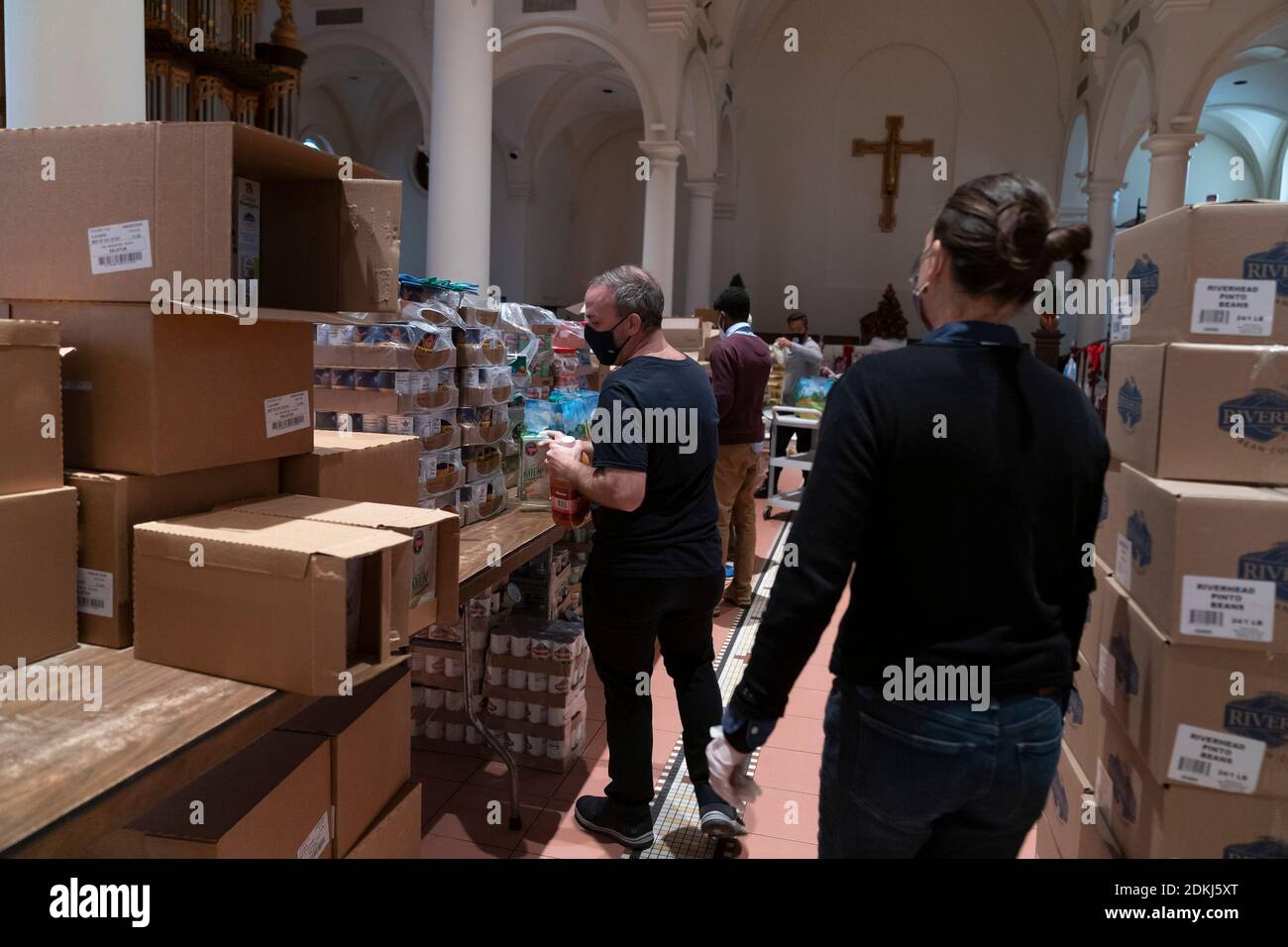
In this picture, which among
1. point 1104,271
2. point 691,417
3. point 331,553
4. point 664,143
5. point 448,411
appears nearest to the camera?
point 331,553

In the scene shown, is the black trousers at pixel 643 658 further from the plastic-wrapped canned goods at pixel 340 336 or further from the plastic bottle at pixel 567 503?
the plastic-wrapped canned goods at pixel 340 336

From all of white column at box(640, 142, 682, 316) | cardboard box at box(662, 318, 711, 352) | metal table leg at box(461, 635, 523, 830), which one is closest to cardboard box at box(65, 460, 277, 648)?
metal table leg at box(461, 635, 523, 830)

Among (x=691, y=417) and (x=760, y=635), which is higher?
Answer: (x=691, y=417)

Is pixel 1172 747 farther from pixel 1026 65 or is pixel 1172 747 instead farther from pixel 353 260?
pixel 1026 65

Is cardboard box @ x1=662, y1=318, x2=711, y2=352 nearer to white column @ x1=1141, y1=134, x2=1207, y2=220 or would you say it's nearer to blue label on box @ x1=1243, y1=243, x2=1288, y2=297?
blue label on box @ x1=1243, y1=243, x2=1288, y2=297

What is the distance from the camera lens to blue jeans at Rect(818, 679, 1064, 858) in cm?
154

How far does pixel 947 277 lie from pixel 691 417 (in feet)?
4.24

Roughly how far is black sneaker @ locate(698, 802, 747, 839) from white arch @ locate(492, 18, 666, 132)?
10.0 meters

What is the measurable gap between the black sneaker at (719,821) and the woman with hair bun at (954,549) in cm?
152

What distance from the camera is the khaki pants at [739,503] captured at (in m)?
5.37

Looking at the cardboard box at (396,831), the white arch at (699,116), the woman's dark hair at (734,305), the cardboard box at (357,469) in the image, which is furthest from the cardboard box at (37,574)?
the white arch at (699,116)
